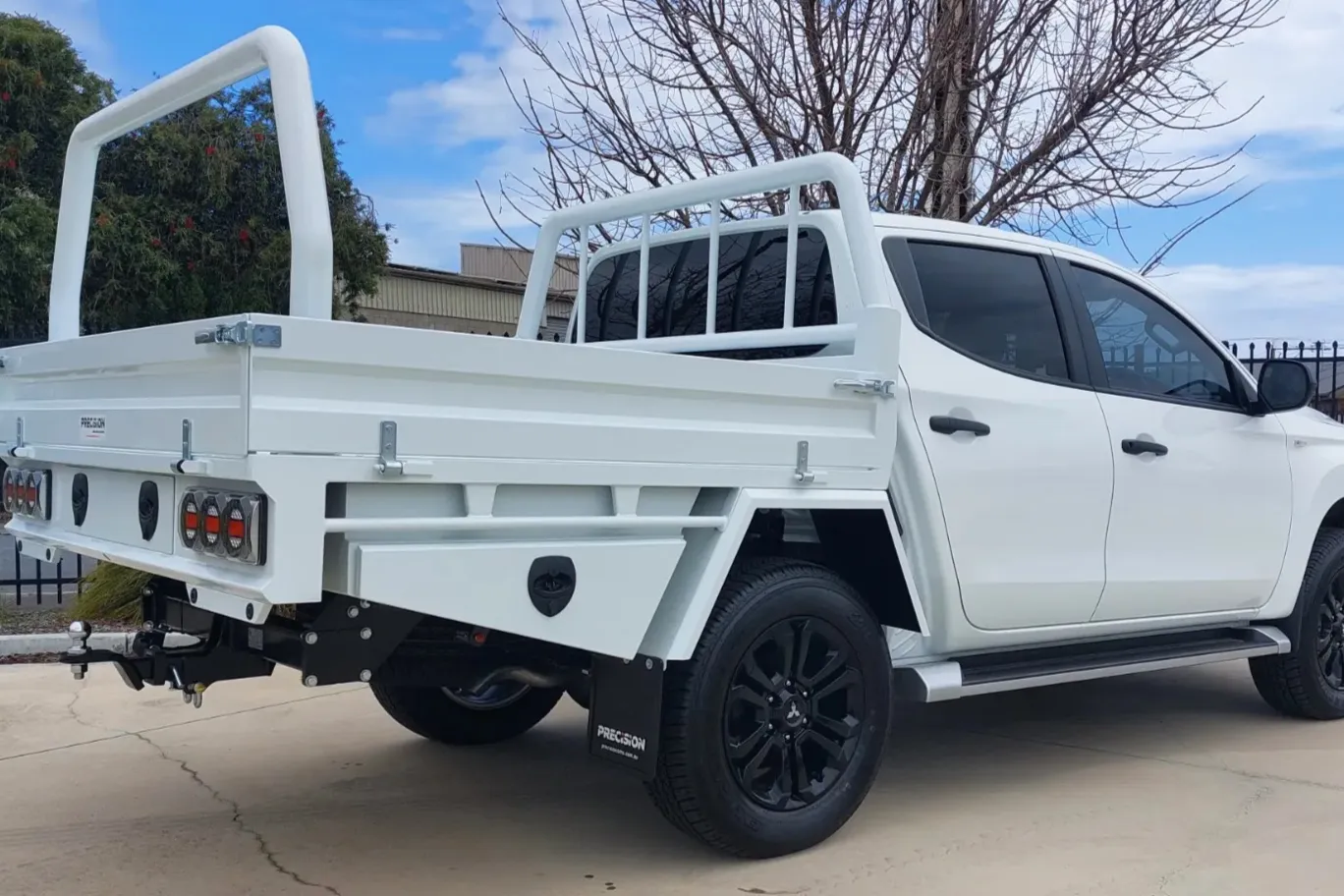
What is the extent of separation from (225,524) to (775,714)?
5.67 feet

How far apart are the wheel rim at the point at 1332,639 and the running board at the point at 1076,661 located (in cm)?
38

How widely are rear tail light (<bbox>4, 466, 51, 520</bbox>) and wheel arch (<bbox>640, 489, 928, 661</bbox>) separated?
2.07 metres

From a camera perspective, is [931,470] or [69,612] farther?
[69,612]

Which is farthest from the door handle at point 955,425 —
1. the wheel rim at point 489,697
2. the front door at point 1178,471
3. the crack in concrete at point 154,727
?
the crack in concrete at point 154,727

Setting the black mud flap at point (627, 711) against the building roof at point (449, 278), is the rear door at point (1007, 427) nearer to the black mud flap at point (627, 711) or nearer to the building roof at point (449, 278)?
the black mud flap at point (627, 711)

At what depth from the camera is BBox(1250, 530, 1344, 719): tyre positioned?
5.91 m

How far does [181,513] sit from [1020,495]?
279cm

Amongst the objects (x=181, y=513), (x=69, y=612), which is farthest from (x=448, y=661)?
(x=69, y=612)

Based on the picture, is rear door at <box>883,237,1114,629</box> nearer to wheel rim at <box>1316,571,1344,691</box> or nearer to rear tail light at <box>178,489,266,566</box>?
wheel rim at <box>1316,571,1344,691</box>

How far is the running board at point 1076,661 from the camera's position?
436cm

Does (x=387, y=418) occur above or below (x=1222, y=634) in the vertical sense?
above

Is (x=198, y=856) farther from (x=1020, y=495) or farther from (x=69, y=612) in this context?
(x=69, y=612)

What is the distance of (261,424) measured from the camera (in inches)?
113

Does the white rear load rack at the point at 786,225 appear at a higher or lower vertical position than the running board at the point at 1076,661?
higher
